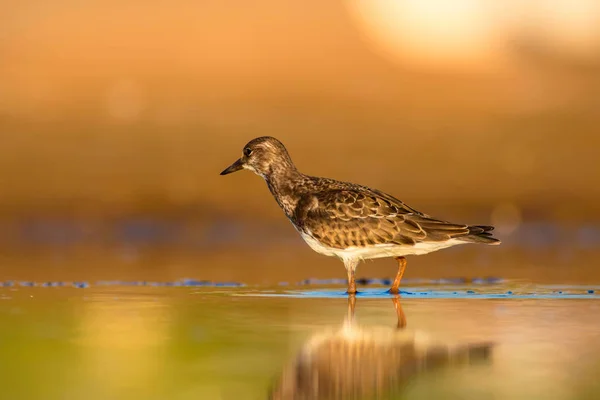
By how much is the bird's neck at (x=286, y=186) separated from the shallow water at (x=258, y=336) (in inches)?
47.0

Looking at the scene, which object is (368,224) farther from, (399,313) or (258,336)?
(258,336)

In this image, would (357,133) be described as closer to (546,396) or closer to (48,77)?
(48,77)

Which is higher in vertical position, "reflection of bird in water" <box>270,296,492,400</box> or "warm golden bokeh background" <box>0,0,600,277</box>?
"warm golden bokeh background" <box>0,0,600,277</box>

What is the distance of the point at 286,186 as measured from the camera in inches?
643

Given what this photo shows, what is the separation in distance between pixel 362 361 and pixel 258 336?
Result: 1.73 m

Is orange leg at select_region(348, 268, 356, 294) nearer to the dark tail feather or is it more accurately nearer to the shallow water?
the shallow water

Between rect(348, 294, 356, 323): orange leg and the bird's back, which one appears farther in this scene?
the bird's back

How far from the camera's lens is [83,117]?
27188 mm

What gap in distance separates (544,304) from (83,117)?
15.8 meters

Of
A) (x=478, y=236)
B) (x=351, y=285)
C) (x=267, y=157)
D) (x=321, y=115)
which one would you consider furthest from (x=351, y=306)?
(x=321, y=115)

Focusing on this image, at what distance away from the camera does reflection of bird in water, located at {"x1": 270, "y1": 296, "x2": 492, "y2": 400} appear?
8.91 m

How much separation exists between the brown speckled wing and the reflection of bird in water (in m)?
3.33

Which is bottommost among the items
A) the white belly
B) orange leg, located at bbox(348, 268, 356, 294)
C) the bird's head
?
orange leg, located at bbox(348, 268, 356, 294)

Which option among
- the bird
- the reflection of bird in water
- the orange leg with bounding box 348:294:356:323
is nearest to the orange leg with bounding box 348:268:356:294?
the bird
